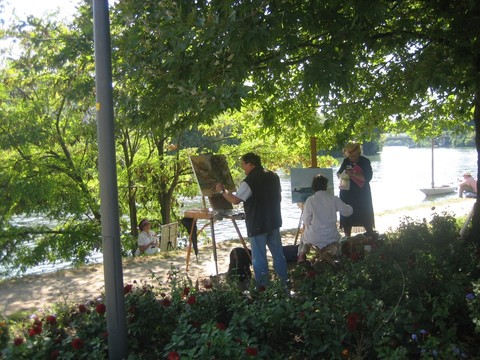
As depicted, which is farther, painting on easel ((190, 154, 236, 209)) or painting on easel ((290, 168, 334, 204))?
painting on easel ((290, 168, 334, 204))

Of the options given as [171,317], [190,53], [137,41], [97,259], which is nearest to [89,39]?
[137,41]

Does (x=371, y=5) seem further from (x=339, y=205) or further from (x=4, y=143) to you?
(x=4, y=143)

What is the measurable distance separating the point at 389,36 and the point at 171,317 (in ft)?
13.7

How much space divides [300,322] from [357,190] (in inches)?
183

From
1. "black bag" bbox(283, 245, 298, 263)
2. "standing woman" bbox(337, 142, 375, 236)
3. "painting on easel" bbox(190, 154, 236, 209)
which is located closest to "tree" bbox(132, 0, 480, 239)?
"standing woman" bbox(337, 142, 375, 236)

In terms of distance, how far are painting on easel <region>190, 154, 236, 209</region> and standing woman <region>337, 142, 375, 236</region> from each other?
5.58 feet

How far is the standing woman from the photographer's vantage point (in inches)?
316

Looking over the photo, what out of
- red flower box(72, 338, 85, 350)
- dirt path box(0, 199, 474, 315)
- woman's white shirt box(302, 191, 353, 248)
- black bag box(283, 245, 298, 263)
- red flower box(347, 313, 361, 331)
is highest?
woman's white shirt box(302, 191, 353, 248)

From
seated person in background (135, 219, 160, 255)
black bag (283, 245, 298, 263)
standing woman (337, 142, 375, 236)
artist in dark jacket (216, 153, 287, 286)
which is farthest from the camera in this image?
seated person in background (135, 219, 160, 255)

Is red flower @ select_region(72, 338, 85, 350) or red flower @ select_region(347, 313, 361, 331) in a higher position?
red flower @ select_region(347, 313, 361, 331)

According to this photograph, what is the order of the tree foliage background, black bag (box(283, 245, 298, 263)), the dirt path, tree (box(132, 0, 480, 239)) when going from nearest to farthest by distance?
tree (box(132, 0, 480, 239)), the tree foliage background, the dirt path, black bag (box(283, 245, 298, 263))

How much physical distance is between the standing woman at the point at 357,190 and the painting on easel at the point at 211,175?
170cm

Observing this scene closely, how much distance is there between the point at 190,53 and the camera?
17.2 ft

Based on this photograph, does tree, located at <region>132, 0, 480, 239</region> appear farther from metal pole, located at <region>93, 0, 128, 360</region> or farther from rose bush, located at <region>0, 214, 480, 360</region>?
rose bush, located at <region>0, 214, 480, 360</region>
